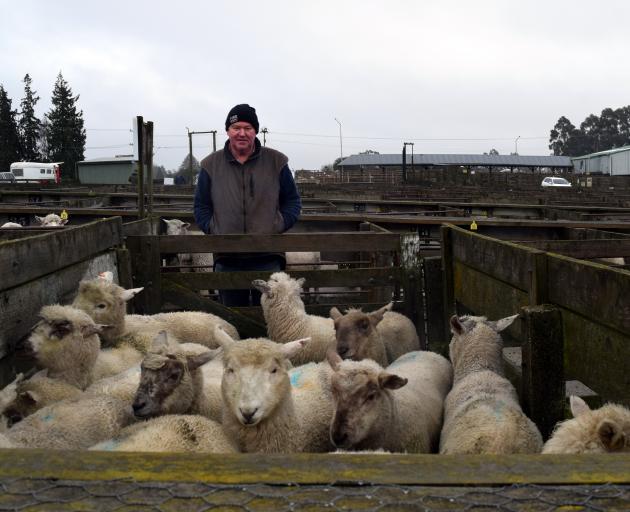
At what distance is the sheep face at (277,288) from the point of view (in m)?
5.58

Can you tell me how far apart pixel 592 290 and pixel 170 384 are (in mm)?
2359

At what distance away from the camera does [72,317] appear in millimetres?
4145

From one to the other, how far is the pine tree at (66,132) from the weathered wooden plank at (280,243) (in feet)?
246

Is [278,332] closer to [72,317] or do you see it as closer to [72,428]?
[72,317]

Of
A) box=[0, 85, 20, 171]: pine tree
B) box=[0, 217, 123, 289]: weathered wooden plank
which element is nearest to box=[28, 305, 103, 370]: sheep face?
box=[0, 217, 123, 289]: weathered wooden plank

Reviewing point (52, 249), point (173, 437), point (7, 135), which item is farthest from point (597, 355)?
point (7, 135)

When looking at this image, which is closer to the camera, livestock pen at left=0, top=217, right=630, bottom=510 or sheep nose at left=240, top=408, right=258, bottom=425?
livestock pen at left=0, top=217, right=630, bottom=510

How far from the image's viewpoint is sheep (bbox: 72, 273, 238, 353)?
4.85 m

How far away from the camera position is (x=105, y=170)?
233 ft

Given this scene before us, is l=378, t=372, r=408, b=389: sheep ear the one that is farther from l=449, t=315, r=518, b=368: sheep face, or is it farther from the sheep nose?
l=449, t=315, r=518, b=368: sheep face

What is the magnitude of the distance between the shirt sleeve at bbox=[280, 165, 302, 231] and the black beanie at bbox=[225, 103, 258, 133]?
55 centimetres

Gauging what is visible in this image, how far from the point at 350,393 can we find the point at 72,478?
2.44 meters

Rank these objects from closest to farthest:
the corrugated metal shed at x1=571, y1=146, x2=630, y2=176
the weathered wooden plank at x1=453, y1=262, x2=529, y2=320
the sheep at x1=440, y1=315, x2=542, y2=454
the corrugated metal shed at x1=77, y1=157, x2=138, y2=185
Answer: the sheep at x1=440, y1=315, x2=542, y2=454
the weathered wooden plank at x1=453, y1=262, x2=529, y2=320
the corrugated metal shed at x1=77, y1=157, x2=138, y2=185
the corrugated metal shed at x1=571, y1=146, x2=630, y2=176

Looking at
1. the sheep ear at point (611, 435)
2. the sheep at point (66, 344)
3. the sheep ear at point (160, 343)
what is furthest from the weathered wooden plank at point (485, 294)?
the sheep at point (66, 344)
